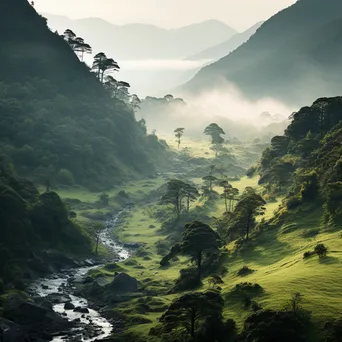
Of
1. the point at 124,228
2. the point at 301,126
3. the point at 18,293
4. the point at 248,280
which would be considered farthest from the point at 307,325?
the point at 301,126

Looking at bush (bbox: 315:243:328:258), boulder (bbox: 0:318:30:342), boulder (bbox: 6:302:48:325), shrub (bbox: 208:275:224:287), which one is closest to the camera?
boulder (bbox: 0:318:30:342)

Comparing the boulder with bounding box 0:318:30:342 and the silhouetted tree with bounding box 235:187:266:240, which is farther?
the silhouetted tree with bounding box 235:187:266:240

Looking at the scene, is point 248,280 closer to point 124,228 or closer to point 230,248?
point 230,248

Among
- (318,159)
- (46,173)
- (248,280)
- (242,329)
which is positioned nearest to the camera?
(242,329)

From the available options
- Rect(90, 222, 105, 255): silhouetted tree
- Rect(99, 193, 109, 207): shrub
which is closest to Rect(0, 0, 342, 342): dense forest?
Rect(90, 222, 105, 255): silhouetted tree

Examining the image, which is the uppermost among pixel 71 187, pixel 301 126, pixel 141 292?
pixel 301 126

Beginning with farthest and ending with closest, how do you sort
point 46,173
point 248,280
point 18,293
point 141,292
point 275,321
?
point 46,173 < point 141,292 < point 18,293 < point 248,280 < point 275,321

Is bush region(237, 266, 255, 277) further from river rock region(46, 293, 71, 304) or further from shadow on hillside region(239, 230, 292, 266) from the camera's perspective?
river rock region(46, 293, 71, 304)
